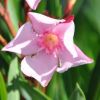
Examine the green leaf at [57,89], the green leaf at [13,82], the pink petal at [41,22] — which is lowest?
the green leaf at [57,89]

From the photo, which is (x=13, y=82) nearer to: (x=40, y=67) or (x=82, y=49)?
(x=40, y=67)

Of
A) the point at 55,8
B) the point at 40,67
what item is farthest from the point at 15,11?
the point at 40,67

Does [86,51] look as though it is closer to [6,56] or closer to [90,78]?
[90,78]

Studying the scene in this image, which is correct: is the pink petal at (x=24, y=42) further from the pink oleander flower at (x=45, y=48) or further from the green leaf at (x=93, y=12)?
the green leaf at (x=93, y=12)

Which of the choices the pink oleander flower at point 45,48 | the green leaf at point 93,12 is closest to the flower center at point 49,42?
the pink oleander flower at point 45,48

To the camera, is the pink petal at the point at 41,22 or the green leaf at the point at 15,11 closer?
the pink petal at the point at 41,22

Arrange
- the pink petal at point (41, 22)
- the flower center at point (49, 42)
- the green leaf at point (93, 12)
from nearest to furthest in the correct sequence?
the pink petal at point (41, 22) < the flower center at point (49, 42) < the green leaf at point (93, 12)
